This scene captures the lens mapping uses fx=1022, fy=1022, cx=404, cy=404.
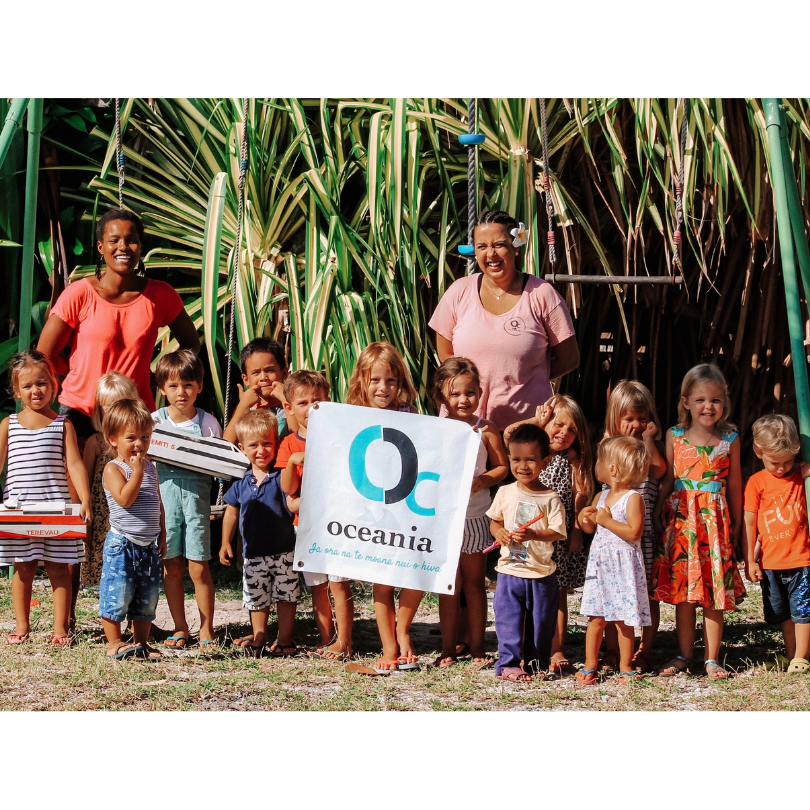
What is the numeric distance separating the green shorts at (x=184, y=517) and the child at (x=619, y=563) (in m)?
1.54

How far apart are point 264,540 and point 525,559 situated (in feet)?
3.40

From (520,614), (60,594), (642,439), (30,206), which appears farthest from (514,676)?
(30,206)

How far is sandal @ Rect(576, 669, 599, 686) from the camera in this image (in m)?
3.65

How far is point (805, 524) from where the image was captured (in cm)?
380

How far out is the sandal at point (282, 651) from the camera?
4.01m

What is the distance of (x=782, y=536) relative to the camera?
3799 mm

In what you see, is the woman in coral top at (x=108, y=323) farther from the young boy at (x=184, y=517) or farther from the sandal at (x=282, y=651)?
the sandal at (x=282, y=651)

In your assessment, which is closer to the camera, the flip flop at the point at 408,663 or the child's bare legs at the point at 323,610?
the flip flop at the point at 408,663

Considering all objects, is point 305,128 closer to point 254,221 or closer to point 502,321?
point 254,221

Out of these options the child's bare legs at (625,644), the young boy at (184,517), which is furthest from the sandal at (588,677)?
the young boy at (184,517)

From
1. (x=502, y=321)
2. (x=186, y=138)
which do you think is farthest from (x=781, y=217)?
(x=186, y=138)

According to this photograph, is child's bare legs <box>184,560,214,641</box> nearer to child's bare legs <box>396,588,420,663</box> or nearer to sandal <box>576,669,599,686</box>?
child's bare legs <box>396,588,420,663</box>

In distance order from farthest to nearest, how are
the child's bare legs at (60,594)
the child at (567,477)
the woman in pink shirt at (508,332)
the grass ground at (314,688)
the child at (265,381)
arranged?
the child at (265,381), the child's bare legs at (60,594), the woman in pink shirt at (508,332), the child at (567,477), the grass ground at (314,688)

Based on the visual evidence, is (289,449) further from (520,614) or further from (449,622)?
(520,614)
